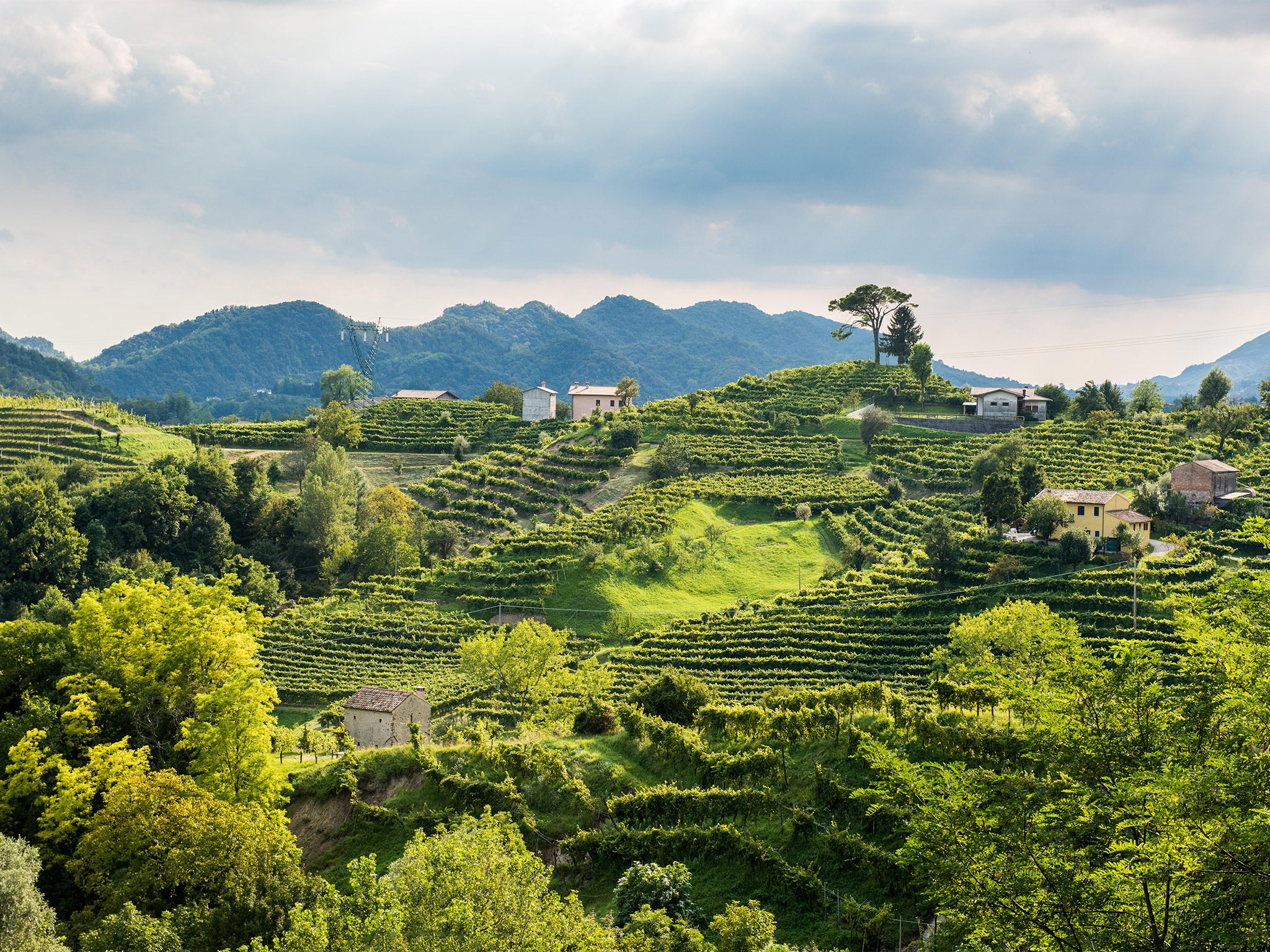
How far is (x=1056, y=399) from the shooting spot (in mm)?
87125

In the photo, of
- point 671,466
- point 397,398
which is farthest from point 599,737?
point 397,398

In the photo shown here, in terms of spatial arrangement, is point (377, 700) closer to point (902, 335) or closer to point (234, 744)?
point (234, 744)

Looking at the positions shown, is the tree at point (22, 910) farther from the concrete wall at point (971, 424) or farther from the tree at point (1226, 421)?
the tree at point (1226, 421)

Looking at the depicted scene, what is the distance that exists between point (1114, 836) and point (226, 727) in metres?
24.9

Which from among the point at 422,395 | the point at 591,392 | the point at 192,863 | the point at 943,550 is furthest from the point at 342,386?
the point at 192,863

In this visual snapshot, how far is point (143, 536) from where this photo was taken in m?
68.1

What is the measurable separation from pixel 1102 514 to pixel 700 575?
23896 mm

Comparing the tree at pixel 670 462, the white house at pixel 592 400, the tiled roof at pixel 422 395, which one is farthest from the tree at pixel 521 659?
the tiled roof at pixel 422 395

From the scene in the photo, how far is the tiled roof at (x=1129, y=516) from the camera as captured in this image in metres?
53.8

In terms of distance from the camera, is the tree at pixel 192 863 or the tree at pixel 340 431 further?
the tree at pixel 340 431

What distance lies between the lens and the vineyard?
261ft

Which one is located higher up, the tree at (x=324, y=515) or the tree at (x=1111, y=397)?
the tree at (x=1111, y=397)

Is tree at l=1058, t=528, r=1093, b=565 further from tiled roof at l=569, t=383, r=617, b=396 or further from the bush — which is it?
tiled roof at l=569, t=383, r=617, b=396

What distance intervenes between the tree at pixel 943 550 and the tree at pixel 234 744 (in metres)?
36.0
